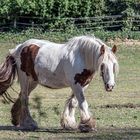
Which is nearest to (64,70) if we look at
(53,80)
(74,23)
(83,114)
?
(53,80)

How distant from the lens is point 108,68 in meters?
10.6

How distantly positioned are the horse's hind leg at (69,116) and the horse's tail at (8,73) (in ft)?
3.88

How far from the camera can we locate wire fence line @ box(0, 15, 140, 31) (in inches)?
1480

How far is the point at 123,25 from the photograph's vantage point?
3759 centimetres

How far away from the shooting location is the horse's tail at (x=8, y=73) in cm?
1187

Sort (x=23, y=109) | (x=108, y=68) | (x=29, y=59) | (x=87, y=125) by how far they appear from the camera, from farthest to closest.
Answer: (x=23, y=109)
(x=29, y=59)
(x=87, y=125)
(x=108, y=68)

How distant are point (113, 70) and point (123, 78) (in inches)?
510

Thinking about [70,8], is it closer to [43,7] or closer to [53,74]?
[43,7]

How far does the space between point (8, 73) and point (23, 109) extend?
674 mm

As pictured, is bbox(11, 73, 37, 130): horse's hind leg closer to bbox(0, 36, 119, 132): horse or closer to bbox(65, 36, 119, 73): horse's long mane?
bbox(0, 36, 119, 132): horse

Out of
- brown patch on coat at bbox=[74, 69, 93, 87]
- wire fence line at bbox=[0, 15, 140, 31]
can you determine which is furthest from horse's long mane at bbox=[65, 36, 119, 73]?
wire fence line at bbox=[0, 15, 140, 31]

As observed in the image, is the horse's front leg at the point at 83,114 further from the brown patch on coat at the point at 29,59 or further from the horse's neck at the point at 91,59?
the brown patch on coat at the point at 29,59

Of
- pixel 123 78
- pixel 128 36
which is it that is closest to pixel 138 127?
pixel 123 78

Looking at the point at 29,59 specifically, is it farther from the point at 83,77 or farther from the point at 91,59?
the point at 91,59
